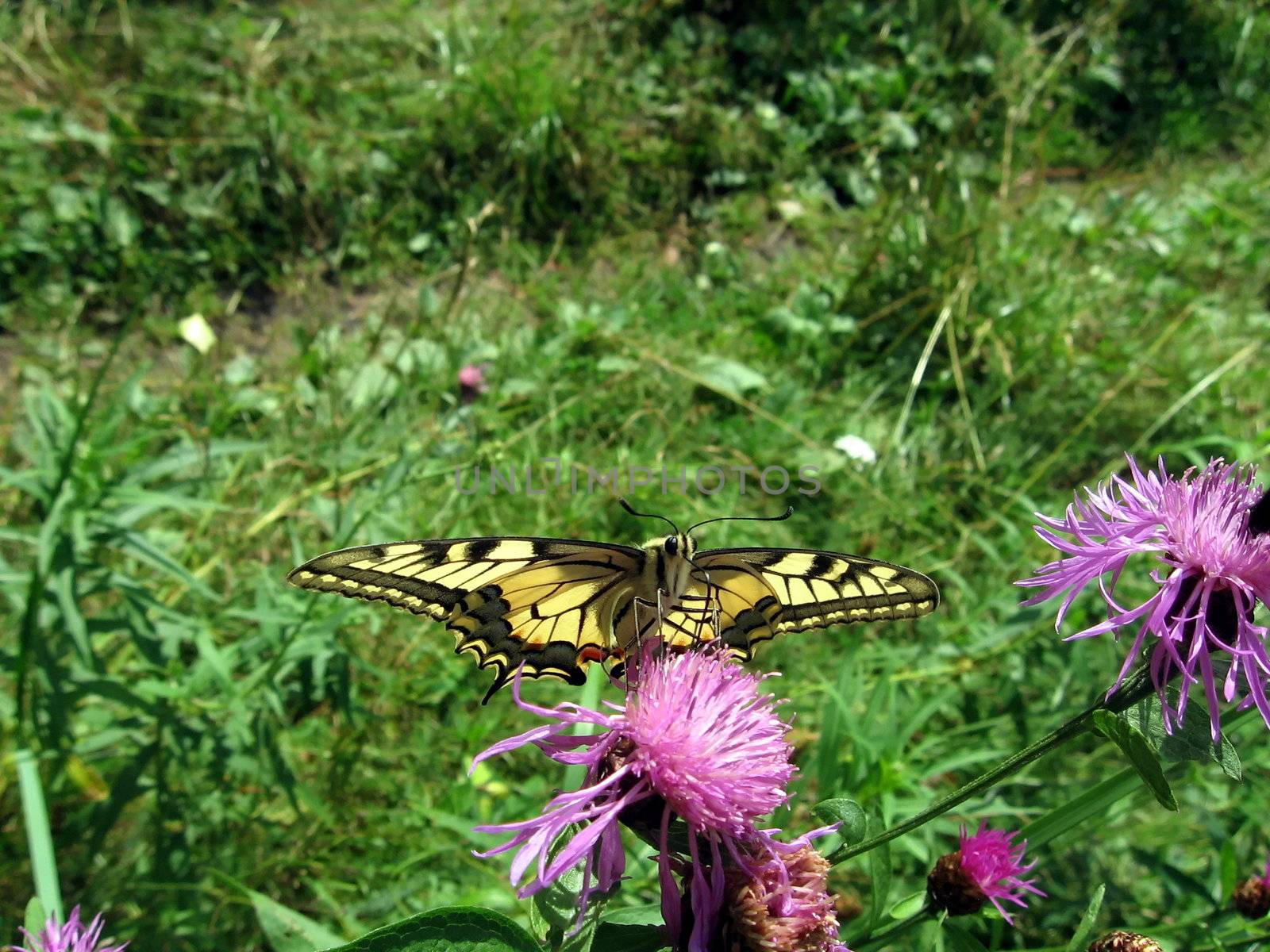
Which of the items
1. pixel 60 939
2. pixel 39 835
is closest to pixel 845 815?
pixel 60 939

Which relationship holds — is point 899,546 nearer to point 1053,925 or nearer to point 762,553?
point 1053,925

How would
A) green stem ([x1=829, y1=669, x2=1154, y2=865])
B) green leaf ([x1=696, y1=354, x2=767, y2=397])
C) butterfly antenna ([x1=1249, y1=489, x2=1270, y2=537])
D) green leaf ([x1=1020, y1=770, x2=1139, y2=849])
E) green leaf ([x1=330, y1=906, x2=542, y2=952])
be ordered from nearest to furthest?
green leaf ([x1=330, y1=906, x2=542, y2=952]), green stem ([x1=829, y1=669, x2=1154, y2=865]), butterfly antenna ([x1=1249, y1=489, x2=1270, y2=537]), green leaf ([x1=1020, y1=770, x2=1139, y2=849]), green leaf ([x1=696, y1=354, x2=767, y2=397])

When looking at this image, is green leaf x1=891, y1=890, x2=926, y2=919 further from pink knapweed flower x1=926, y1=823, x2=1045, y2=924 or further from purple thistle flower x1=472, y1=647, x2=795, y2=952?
purple thistle flower x1=472, y1=647, x2=795, y2=952

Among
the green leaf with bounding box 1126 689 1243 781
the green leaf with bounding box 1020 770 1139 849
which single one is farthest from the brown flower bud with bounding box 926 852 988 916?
the green leaf with bounding box 1126 689 1243 781

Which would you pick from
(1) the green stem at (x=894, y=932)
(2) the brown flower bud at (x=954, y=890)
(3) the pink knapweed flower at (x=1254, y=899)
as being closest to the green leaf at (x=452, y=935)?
(1) the green stem at (x=894, y=932)

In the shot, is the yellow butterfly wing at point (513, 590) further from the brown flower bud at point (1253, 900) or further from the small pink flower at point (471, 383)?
the small pink flower at point (471, 383)

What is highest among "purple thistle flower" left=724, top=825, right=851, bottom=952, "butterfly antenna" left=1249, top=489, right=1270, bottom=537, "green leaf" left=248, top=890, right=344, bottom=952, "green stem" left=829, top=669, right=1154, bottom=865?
"butterfly antenna" left=1249, top=489, right=1270, bottom=537
